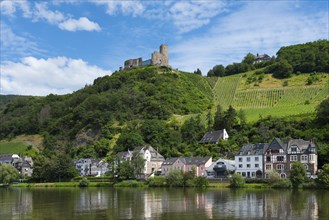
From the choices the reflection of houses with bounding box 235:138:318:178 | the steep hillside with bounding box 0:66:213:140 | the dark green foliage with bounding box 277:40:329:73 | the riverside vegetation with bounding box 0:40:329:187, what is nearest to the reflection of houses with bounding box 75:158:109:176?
the riverside vegetation with bounding box 0:40:329:187

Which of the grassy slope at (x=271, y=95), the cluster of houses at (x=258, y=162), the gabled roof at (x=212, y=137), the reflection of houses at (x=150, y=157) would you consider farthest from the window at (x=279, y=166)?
the reflection of houses at (x=150, y=157)

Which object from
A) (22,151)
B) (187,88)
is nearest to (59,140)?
(22,151)

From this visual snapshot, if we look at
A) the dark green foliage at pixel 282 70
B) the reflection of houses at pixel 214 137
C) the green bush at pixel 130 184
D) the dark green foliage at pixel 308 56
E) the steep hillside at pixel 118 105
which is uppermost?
the dark green foliage at pixel 308 56

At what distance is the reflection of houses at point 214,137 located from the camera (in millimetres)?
108606

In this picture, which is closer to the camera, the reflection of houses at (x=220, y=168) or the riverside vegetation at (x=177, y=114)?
the reflection of houses at (x=220, y=168)

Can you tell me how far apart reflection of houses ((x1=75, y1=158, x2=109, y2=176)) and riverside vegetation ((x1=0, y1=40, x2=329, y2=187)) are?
3496 millimetres

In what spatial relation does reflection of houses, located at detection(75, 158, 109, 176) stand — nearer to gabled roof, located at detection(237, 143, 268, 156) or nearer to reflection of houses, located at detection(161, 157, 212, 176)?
reflection of houses, located at detection(161, 157, 212, 176)

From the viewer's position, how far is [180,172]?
83062 millimetres

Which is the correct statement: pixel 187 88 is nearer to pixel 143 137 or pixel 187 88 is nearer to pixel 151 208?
pixel 143 137

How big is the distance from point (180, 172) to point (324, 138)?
31168 mm

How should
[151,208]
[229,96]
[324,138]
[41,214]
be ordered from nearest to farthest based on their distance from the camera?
[41,214] → [151,208] → [324,138] → [229,96]

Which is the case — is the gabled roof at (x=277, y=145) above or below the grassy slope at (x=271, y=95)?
below

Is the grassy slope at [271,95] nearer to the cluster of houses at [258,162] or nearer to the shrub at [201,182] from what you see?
the cluster of houses at [258,162]

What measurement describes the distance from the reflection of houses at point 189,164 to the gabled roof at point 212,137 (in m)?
12.4
